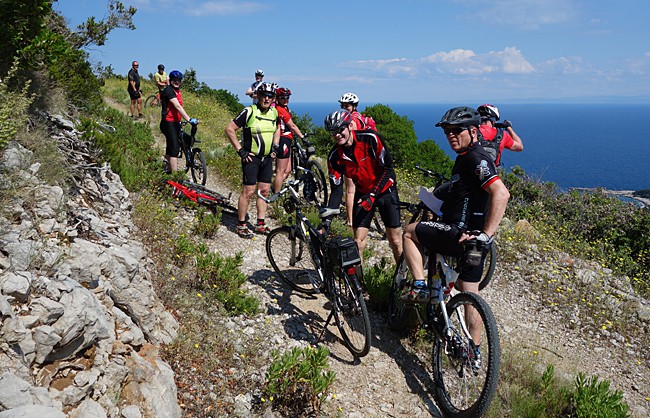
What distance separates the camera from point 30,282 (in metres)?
3.42

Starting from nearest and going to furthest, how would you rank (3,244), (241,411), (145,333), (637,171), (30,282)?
1. (30,282)
2. (3,244)
3. (241,411)
4. (145,333)
5. (637,171)

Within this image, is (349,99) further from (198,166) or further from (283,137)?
(198,166)

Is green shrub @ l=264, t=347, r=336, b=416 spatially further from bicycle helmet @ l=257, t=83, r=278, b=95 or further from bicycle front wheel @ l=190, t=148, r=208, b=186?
bicycle front wheel @ l=190, t=148, r=208, b=186

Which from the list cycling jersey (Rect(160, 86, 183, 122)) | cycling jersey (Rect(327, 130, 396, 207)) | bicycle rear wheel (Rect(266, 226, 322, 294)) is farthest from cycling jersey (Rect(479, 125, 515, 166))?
cycling jersey (Rect(160, 86, 183, 122))

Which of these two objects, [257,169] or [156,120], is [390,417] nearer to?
[257,169]

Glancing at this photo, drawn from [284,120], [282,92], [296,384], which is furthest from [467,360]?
[282,92]

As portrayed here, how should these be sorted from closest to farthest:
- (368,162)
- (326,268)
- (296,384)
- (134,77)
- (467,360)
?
(296,384) → (467,360) → (326,268) → (368,162) → (134,77)

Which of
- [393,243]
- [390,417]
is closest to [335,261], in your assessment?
[393,243]

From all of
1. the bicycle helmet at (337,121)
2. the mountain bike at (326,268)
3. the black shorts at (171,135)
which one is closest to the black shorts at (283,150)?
the black shorts at (171,135)

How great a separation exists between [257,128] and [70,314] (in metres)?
5.08

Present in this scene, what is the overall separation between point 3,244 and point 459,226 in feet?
14.1

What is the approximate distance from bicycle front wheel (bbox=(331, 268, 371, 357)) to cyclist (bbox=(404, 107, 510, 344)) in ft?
2.41

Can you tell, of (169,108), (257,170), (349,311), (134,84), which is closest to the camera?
(349,311)

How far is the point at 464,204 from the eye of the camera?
15.5ft
